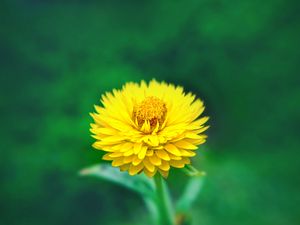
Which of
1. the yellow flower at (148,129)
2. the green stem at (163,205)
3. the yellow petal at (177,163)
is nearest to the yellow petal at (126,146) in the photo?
the yellow flower at (148,129)

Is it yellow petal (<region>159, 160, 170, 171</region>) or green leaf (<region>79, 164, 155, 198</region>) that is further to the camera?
green leaf (<region>79, 164, 155, 198</region>)

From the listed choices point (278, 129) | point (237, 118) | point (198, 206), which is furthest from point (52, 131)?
point (278, 129)

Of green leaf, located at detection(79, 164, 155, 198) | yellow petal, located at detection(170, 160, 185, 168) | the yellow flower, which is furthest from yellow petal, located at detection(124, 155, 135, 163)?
green leaf, located at detection(79, 164, 155, 198)

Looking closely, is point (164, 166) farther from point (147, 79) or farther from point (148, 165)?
point (147, 79)

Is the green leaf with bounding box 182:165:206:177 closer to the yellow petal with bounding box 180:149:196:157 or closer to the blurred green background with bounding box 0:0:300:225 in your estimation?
the yellow petal with bounding box 180:149:196:157

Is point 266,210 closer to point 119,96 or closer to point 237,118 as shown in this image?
point 237,118

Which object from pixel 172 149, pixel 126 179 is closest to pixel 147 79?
pixel 126 179

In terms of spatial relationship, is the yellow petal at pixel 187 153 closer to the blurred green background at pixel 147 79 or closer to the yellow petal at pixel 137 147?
the yellow petal at pixel 137 147
